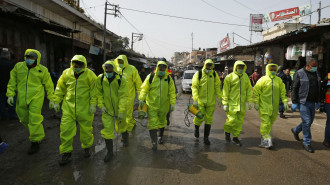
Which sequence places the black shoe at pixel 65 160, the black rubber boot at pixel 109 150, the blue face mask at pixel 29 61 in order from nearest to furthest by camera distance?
the black shoe at pixel 65 160 < the black rubber boot at pixel 109 150 < the blue face mask at pixel 29 61

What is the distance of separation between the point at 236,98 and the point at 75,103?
3263 millimetres

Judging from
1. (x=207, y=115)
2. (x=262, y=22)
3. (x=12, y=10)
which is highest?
(x=262, y=22)

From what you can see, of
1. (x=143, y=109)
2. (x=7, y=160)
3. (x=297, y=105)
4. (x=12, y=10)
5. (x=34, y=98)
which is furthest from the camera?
(x=12, y=10)

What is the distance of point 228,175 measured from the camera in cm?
327

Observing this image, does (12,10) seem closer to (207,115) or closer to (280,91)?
(207,115)

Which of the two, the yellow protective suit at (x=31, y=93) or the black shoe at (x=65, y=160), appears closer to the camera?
the black shoe at (x=65, y=160)

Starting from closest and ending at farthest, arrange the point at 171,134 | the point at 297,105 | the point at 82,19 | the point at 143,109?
the point at 143,109, the point at 297,105, the point at 171,134, the point at 82,19

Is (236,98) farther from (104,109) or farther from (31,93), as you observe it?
(31,93)

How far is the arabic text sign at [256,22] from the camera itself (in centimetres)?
2495

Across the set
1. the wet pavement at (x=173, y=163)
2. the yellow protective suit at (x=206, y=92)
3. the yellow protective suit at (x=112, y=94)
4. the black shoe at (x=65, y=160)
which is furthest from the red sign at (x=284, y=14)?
the black shoe at (x=65, y=160)

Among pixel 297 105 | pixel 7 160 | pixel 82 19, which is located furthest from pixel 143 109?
pixel 82 19

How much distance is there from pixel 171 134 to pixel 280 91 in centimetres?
276

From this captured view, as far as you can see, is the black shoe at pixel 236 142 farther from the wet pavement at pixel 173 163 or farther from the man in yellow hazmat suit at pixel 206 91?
the man in yellow hazmat suit at pixel 206 91

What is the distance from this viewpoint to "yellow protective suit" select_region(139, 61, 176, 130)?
4.33m
